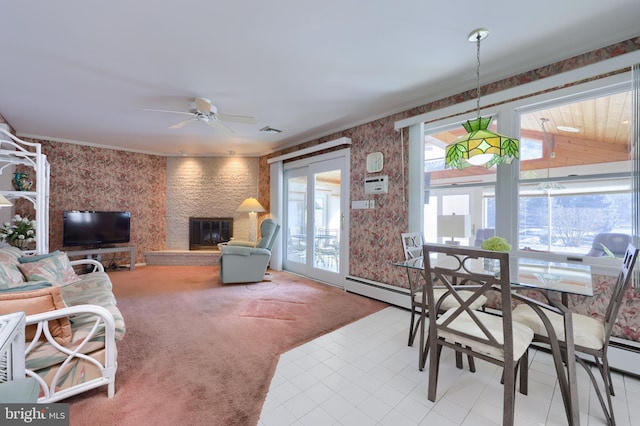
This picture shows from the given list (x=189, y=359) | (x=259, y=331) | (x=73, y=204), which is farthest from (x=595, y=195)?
(x=73, y=204)

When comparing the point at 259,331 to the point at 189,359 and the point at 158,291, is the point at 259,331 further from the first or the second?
the point at 158,291

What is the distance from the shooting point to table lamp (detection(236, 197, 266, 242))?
5590mm

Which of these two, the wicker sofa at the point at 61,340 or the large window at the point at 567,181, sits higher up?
the large window at the point at 567,181

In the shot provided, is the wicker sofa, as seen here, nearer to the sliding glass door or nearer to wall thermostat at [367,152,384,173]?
the sliding glass door

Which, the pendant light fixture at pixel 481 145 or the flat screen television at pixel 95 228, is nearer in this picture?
the pendant light fixture at pixel 481 145

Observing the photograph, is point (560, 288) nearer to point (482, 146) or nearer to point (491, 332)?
point (491, 332)

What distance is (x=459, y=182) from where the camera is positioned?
3055mm

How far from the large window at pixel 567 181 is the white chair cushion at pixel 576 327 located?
2.77ft

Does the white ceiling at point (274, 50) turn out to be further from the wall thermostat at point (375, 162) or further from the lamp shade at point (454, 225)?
the lamp shade at point (454, 225)

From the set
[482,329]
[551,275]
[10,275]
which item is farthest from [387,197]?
[10,275]

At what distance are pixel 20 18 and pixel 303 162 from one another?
138 inches

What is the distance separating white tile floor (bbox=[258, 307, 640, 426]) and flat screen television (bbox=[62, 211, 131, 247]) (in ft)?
15.5

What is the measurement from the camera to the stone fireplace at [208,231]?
602 cm

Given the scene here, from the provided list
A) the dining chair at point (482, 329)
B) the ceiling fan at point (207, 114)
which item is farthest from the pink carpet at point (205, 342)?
the ceiling fan at point (207, 114)
